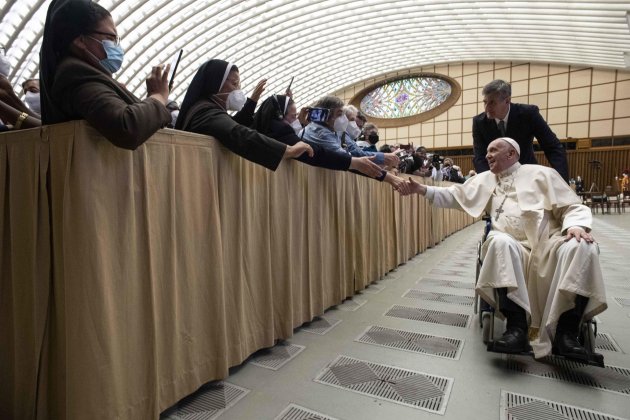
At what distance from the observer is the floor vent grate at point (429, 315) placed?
2.72 metres

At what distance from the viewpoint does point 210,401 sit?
1.69 m

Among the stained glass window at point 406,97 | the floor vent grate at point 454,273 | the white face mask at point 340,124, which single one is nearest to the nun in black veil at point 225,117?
the white face mask at point 340,124

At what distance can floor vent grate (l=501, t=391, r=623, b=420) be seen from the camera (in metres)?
1.53

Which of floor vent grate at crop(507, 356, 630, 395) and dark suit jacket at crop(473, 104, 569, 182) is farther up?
dark suit jacket at crop(473, 104, 569, 182)

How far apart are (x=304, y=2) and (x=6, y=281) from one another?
19453 millimetres

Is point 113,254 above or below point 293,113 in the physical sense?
below

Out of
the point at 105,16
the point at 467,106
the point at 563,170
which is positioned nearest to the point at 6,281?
the point at 105,16

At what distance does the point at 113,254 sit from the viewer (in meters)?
1.33

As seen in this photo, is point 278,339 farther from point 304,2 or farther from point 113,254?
point 304,2

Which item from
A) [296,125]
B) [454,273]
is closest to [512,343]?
[454,273]

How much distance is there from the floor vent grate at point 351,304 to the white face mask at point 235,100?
1879 millimetres

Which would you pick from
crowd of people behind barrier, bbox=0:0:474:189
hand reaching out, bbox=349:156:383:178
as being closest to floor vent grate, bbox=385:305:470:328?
hand reaching out, bbox=349:156:383:178

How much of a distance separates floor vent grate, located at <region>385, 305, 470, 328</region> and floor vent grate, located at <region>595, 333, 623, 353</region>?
802 mm

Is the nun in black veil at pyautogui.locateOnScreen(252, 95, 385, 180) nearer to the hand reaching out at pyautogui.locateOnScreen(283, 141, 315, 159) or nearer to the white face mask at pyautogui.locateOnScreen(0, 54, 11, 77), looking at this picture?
the hand reaching out at pyautogui.locateOnScreen(283, 141, 315, 159)
